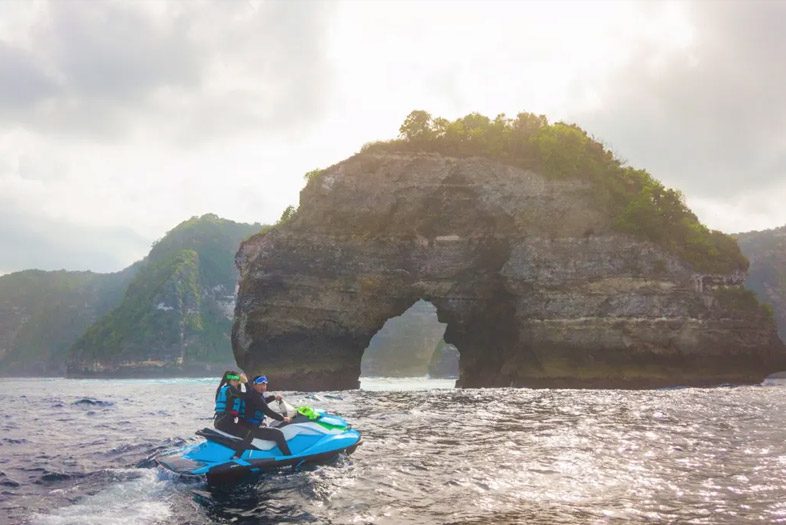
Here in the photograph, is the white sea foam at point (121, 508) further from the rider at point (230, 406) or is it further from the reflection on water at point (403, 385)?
the reflection on water at point (403, 385)

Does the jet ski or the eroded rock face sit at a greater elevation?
the eroded rock face

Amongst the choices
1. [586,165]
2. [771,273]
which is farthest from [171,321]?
[771,273]

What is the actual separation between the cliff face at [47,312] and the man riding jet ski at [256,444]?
154 m

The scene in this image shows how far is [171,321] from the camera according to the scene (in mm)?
120312

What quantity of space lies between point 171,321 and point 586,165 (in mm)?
101455

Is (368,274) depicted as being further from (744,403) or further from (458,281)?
(744,403)

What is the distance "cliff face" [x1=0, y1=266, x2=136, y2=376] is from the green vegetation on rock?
134616mm

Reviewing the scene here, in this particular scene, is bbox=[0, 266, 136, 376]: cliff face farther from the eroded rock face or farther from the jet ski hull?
the jet ski hull

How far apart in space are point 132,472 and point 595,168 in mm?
38293

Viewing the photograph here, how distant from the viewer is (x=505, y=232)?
134 feet

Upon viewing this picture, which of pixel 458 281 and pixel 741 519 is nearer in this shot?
pixel 741 519

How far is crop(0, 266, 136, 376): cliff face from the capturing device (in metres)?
151

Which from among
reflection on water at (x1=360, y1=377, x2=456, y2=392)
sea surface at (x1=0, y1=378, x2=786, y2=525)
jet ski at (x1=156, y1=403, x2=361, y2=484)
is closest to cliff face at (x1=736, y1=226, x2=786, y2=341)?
reflection on water at (x1=360, y1=377, x2=456, y2=392)

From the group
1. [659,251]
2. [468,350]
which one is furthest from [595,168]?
[468,350]
